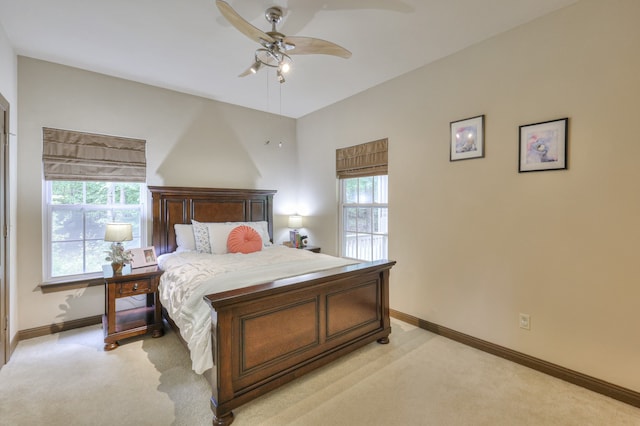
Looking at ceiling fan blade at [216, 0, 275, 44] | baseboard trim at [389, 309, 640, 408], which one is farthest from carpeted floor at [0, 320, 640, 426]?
ceiling fan blade at [216, 0, 275, 44]

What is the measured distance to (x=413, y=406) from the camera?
1.89 m

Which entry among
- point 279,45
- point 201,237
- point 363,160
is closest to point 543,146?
point 363,160

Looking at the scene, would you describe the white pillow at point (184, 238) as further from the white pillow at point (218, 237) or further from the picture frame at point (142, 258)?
the picture frame at point (142, 258)

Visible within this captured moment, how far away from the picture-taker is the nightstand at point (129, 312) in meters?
2.63

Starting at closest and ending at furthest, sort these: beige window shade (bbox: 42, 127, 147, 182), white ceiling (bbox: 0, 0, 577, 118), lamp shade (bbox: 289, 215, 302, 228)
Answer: white ceiling (bbox: 0, 0, 577, 118), beige window shade (bbox: 42, 127, 147, 182), lamp shade (bbox: 289, 215, 302, 228)

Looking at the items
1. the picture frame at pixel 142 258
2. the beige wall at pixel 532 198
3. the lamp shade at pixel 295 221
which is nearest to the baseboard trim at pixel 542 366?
the beige wall at pixel 532 198

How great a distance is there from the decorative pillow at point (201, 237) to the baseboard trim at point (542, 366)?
8.17 feet

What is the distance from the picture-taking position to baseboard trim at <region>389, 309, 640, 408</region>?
1941 millimetres

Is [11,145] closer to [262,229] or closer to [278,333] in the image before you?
[262,229]

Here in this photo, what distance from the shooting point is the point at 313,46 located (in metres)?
2.09

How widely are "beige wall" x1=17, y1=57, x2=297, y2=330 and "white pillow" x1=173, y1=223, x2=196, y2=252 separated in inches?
24.1

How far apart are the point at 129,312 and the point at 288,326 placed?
81.4 inches

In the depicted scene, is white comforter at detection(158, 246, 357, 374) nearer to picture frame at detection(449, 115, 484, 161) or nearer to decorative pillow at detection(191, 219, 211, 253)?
decorative pillow at detection(191, 219, 211, 253)

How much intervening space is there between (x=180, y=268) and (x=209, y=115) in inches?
89.8
